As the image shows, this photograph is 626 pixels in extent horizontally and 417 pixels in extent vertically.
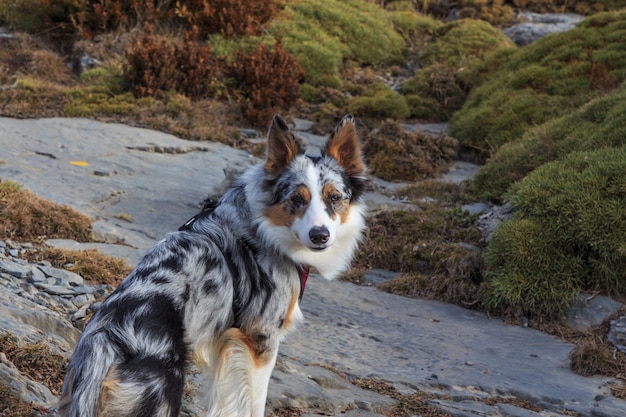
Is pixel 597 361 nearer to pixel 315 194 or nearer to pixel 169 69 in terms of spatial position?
pixel 315 194

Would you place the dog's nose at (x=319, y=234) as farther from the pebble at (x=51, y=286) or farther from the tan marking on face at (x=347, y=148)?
the pebble at (x=51, y=286)

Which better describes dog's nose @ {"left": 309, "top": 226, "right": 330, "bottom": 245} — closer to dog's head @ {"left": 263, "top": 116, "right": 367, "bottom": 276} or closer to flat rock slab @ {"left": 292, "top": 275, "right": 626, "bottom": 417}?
dog's head @ {"left": 263, "top": 116, "right": 367, "bottom": 276}

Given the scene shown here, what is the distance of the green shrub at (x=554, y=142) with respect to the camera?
9.10m

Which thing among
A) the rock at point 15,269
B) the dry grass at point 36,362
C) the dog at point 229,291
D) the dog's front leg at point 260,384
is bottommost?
the rock at point 15,269

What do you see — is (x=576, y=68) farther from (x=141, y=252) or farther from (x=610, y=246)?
(x=141, y=252)

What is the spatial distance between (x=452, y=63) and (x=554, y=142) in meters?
7.29

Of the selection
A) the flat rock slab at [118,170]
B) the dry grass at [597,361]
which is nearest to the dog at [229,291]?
the dry grass at [597,361]

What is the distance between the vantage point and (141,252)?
6.85m

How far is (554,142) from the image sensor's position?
9727 mm

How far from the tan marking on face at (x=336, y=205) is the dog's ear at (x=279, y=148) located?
33 centimetres

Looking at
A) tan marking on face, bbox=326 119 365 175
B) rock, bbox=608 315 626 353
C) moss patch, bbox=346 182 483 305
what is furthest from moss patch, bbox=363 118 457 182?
tan marking on face, bbox=326 119 365 175

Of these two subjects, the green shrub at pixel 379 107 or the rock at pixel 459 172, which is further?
the green shrub at pixel 379 107

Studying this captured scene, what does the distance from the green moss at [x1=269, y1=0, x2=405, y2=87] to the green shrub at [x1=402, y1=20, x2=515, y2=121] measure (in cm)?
125

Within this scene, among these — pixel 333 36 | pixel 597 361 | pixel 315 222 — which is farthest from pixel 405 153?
pixel 315 222
